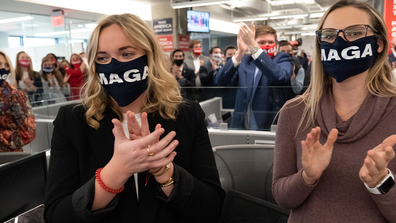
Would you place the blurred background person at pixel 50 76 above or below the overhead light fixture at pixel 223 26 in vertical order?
below

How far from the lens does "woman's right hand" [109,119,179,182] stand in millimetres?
837

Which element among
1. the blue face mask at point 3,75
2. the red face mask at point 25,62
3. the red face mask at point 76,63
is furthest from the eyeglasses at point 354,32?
the red face mask at point 76,63

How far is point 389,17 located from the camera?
20.7 ft

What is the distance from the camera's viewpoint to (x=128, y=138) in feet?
3.16

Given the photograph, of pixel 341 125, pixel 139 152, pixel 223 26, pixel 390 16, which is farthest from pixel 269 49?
pixel 223 26

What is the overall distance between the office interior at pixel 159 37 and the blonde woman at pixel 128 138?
1.09 ft

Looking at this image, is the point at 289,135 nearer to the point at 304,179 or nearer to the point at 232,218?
the point at 304,179

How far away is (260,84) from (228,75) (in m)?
0.35

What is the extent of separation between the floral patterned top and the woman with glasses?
1.76m

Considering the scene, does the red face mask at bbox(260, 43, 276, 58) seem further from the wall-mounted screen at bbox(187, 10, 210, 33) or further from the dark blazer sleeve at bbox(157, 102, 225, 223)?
the wall-mounted screen at bbox(187, 10, 210, 33)

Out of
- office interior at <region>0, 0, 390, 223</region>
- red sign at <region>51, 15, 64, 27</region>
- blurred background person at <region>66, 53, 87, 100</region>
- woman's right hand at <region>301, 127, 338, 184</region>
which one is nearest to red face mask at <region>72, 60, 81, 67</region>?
blurred background person at <region>66, 53, 87, 100</region>

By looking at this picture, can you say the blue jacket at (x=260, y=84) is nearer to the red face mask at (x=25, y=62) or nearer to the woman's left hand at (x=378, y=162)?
the woman's left hand at (x=378, y=162)

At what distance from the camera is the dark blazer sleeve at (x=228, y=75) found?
2.98m

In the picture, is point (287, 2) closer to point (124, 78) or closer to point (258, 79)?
point (258, 79)
